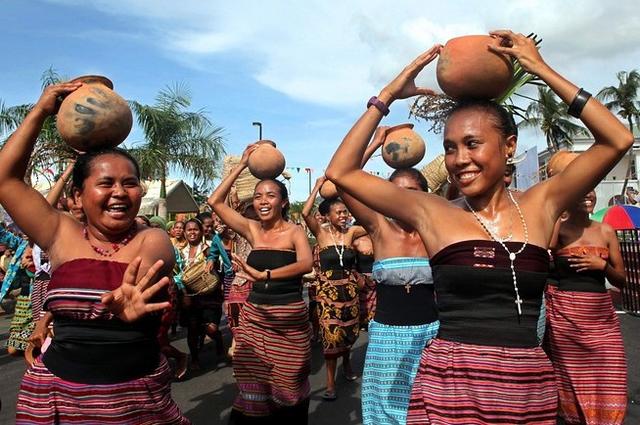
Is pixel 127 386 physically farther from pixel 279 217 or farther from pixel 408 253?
pixel 279 217

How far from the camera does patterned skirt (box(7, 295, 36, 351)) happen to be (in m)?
6.80

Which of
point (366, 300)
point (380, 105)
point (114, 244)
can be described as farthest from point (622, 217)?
point (114, 244)


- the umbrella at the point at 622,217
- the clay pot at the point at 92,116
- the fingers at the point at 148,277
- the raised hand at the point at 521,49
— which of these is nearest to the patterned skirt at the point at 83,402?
the fingers at the point at 148,277

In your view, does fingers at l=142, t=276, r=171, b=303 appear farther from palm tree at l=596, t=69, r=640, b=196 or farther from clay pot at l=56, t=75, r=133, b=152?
palm tree at l=596, t=69, r=640, b=196

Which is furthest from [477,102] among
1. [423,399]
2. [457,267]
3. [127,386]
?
[127,386]

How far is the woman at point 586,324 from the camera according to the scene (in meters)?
3.93

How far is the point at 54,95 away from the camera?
262cm

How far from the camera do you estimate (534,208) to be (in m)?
2.26

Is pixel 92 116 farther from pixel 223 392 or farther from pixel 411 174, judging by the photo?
pixel 223 392

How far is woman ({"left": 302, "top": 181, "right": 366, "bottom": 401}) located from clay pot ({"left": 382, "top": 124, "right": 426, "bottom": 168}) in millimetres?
2189

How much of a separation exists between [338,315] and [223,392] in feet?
4.87

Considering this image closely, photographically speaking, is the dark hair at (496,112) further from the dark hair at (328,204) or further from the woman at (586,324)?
the dark hair at (328,204)

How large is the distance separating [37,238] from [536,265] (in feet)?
6.88

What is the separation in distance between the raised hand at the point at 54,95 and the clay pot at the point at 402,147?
1.90 meters
